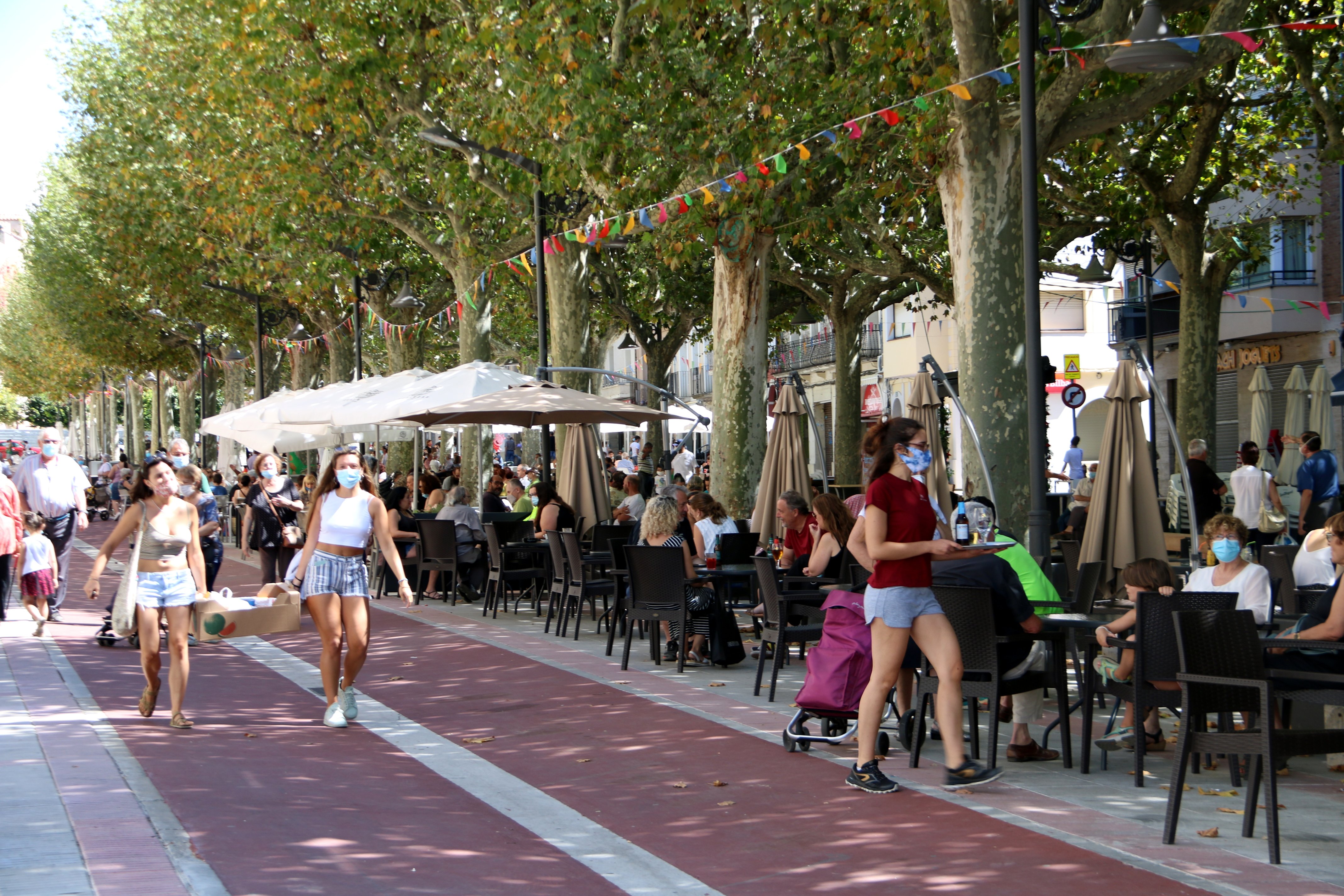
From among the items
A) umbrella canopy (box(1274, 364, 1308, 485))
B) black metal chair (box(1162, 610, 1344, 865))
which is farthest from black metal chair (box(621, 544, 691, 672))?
umbrella canopy (box(1274, 364, 1308, 485))

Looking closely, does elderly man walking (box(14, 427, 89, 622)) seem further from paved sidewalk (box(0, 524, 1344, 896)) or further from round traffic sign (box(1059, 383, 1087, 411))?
round traffic sign (box(1059, 383, 1087, 411))

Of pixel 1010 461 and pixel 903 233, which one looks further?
pixel 903 233

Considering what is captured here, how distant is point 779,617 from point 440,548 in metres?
7.78

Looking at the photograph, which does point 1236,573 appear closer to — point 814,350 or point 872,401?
point 872,401

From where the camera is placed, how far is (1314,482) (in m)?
17.4

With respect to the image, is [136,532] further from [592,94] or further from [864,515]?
[592,94]

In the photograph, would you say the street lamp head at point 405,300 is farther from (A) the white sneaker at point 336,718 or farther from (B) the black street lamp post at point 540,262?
(A) the white sneaker at point 336,718

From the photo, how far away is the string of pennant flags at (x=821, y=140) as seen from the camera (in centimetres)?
1113

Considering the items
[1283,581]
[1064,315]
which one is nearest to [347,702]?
[1283,581]

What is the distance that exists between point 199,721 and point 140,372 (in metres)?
49.7

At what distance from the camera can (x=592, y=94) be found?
670 inches

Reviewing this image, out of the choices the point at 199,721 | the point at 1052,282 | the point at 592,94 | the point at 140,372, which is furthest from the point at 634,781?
the point at 140,372

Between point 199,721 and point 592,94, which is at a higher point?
point 592,94

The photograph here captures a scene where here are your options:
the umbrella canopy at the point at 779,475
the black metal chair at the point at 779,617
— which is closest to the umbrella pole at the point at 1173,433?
the black metal chair at the point at 779,617
